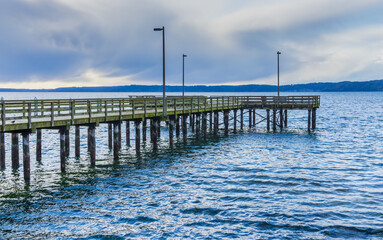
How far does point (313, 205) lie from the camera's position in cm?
1627

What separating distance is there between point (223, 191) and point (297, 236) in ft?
19.2

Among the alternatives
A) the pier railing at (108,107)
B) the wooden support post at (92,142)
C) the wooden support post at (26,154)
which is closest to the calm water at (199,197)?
the wooden support post at (26,154)

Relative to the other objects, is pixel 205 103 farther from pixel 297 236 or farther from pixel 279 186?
pixel 297 236

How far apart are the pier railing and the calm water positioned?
9.88 ft

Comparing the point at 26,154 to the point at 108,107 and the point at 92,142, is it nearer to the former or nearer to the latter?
the point at 92,142

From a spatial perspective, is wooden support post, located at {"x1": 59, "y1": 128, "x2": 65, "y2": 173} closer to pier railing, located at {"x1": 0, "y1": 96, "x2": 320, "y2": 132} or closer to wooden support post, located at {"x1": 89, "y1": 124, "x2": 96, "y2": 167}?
pier railing, located at {"x1": 0, "y1": 96, "x2": 320, "y2": 132}

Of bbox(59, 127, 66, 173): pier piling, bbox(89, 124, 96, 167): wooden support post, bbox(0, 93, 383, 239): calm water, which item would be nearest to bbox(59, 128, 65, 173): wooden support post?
bbox(59, 127, 66, 173): pier piling

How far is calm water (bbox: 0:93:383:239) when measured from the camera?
13578 millimetres

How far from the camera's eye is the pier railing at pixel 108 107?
19281mm

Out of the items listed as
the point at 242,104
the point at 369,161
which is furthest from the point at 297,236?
the point at 242,104

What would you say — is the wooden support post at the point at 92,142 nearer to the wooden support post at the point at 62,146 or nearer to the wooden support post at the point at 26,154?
the wooden support post at the point at 62,146

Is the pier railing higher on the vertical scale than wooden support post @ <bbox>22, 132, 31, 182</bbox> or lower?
higher

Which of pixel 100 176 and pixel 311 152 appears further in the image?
pixel 311 152

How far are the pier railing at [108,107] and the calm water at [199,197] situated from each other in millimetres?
3010
